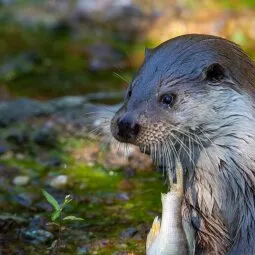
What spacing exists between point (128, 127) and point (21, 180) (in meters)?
1.55

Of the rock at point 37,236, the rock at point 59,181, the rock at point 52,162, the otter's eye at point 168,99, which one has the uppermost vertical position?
the otter's eye at point 168,99

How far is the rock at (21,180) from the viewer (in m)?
5.27

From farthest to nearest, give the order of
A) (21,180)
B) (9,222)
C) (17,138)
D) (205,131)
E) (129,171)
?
(17,138)
(129,171)
(21,180)
(9,222)
(205,131)

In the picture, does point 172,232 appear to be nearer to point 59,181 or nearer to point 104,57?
point 59,181

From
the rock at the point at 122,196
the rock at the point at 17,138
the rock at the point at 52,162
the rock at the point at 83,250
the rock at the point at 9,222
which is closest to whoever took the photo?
the rock at the point at 83,250

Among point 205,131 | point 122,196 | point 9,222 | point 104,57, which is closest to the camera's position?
point 205,131

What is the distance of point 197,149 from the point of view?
3.97m

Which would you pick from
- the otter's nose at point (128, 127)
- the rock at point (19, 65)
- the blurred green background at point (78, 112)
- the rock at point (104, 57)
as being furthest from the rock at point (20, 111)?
the otter's nose at point (128, 127)

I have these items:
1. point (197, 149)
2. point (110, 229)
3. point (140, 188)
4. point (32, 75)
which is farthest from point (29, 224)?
point (32, 75)

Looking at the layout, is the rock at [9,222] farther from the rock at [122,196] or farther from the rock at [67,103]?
the rock at [67,103]

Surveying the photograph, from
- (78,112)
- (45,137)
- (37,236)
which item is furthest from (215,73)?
(78,112)

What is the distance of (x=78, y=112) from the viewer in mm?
6223

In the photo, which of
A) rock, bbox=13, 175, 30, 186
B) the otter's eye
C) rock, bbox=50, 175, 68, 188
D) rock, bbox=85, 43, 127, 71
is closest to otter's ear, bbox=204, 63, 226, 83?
the otter's eye

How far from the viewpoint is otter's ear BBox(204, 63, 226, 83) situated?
396 centimetres
